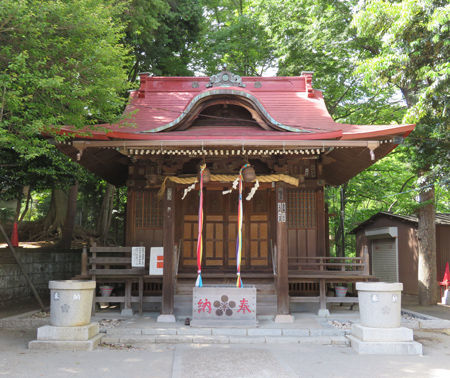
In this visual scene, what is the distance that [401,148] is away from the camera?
51.7 feet

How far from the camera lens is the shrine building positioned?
28.7 feet

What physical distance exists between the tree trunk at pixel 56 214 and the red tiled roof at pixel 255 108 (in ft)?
25.4

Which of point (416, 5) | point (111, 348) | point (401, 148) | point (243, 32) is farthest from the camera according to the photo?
point (243, 32)

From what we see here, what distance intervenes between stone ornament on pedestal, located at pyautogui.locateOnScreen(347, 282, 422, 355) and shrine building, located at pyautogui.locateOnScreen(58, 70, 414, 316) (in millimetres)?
2083

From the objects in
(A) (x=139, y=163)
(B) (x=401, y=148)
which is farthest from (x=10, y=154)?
(B) (x=401, y=148)

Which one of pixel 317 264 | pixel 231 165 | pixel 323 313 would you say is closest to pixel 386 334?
pixel 323 313

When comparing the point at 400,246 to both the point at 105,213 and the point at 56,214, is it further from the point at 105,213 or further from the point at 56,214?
the point at 56,214

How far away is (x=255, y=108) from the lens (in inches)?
368

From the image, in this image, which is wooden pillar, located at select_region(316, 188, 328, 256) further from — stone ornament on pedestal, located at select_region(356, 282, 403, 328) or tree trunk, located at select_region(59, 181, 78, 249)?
tree trunk, located at select_region(59, 181, 78, 249)

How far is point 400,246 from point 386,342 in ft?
37.4

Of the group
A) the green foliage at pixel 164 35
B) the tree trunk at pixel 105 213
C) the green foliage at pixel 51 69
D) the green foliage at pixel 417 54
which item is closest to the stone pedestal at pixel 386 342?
the green foliage at pixel 417 54

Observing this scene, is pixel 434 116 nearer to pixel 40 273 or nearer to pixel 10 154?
pixel 10 154

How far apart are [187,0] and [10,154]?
32.3 feet

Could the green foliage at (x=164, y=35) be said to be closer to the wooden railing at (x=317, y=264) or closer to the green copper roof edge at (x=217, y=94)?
the green copper roof edge at (x=217, y=94)
